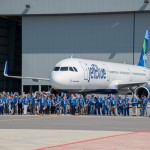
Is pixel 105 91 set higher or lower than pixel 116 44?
lower

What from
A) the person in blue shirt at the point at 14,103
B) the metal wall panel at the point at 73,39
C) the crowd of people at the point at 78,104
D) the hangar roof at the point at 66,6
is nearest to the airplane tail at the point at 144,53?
the metal wall panel at the point at 73,39

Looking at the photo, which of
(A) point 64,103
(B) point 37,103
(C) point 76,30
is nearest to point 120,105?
(A) point 64,103

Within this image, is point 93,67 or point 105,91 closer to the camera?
point 93,67

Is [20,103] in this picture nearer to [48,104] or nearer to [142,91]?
[48,104]

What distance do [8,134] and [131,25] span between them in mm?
35909

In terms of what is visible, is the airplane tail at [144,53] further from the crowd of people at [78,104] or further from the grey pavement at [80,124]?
the grey pavement at [80,124]

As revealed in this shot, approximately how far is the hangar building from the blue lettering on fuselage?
43.0 feet

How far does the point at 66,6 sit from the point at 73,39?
11.6ft

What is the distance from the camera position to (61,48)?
54.4 metres

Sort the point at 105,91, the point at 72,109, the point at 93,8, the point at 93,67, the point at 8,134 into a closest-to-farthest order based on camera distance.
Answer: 1. the point at 8,134
2. the point at 72,109
3. the point at 93,67
4. the point at 105,91
5. the point at 93,8

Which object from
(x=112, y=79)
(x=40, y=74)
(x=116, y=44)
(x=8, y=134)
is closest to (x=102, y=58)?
(x=116, y=44)

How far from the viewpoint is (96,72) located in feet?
128

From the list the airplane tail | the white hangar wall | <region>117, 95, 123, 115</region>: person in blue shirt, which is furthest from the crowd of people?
the white hangar wall

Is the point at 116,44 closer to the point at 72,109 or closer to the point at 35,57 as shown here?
the point at 35,57
